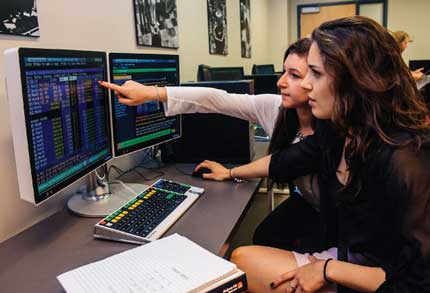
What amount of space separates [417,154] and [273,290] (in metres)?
0.55

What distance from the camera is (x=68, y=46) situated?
4.40 feet

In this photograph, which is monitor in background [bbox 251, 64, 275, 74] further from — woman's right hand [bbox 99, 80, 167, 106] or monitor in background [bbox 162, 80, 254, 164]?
woman's right hand [bbox 99, 80, 167, 106]

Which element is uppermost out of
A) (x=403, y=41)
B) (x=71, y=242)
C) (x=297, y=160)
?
(x=403, y=41)

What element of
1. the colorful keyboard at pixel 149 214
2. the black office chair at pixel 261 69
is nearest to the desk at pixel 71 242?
the colorful keyboard at pixel 149 214

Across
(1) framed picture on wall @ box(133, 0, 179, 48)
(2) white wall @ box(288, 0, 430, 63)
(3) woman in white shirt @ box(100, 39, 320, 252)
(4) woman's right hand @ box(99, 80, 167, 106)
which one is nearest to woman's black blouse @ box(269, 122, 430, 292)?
(3) woman in white shirt @ box(100, 39, 320, 252)

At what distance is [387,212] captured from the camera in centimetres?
95

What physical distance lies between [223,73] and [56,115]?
1741 mm

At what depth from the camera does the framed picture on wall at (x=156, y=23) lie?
1853mm

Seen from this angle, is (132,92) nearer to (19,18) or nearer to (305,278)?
(19,18)

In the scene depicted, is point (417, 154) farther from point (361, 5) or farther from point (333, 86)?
point (361, 5)

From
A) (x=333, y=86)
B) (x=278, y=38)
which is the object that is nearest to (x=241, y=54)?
(x=278, y=38)

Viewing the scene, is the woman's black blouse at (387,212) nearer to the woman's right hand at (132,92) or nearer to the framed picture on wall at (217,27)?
the woman's right hand at (132,92)

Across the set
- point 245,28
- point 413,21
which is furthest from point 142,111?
point 413,21

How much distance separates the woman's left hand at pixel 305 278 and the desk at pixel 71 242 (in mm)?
217
